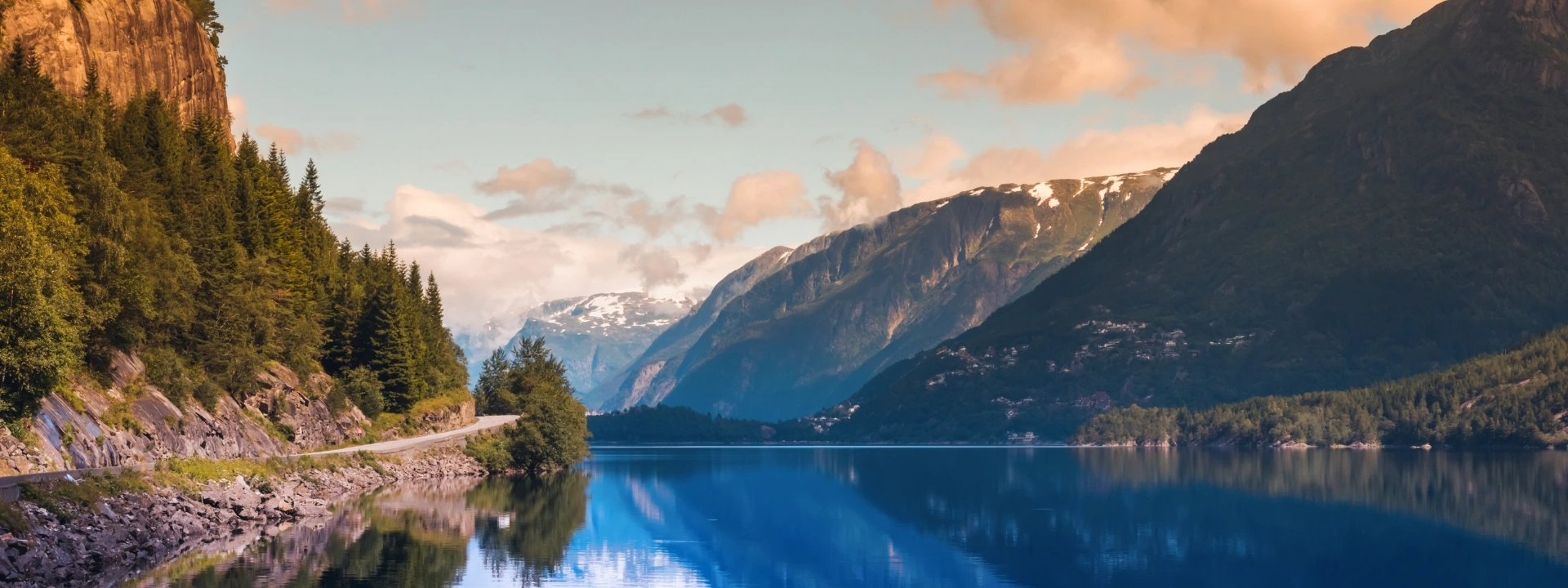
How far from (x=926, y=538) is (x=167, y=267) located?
5265 centimetres

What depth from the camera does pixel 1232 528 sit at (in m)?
100

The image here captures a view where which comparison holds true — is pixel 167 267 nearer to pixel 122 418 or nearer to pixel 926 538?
pixel 122 418

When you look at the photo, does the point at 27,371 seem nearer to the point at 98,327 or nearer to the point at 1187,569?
the point at 98,327

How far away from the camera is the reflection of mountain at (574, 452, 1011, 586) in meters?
73.9

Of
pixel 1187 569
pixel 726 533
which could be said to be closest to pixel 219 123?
pixel 726 533

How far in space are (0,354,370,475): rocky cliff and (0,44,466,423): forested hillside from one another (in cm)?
155

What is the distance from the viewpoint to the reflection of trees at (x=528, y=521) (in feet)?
241

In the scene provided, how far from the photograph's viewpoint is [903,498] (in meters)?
140

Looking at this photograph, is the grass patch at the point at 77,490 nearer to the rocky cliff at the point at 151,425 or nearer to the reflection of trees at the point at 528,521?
the rocky cliff at the point at 151,425

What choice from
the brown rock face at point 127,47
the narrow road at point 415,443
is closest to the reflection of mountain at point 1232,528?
the narrow road at point 415,443

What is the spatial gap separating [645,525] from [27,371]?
1863 inches

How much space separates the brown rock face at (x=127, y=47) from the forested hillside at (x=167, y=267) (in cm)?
345

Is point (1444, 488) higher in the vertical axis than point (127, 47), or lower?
lower

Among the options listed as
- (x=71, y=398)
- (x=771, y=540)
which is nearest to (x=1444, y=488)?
(x=771, y=540)
